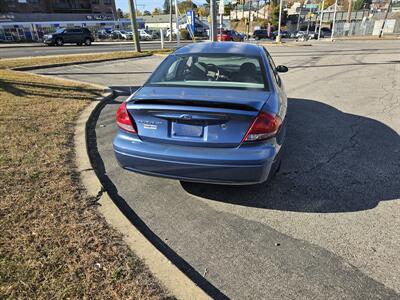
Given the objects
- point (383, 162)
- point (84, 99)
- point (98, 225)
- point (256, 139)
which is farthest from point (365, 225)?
point (84, 99)

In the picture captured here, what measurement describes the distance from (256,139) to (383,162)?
2438 millimetres

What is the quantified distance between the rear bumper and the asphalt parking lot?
0.44 meters

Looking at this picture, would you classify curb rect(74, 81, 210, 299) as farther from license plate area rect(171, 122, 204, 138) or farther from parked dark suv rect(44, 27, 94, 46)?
parked dark suv rect(44, 27, 94, 46)

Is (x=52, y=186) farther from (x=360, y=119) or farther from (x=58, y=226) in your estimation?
(x=360, y=119)

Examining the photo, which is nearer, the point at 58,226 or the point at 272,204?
the point at 58,226

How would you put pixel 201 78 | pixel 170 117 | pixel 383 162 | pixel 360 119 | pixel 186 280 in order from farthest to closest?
pixel 360 119, pixel 383 162, pixel 201 78, pixel 170 117, pixel 186 280

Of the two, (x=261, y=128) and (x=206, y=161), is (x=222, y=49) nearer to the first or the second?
(x=261, y=128)

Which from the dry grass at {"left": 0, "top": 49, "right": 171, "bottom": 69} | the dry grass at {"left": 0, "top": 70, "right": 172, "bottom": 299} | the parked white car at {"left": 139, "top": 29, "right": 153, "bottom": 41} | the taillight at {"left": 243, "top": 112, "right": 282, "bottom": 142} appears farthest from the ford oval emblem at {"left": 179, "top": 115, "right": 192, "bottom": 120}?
the parked white car at {"left": 139, "top": 29, "right": 153, "bottom": 41}

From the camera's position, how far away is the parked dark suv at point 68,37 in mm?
32219

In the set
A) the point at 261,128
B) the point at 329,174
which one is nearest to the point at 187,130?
the point at 261,128

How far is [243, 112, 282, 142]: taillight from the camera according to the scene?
2846mm

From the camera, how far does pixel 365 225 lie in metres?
2.98

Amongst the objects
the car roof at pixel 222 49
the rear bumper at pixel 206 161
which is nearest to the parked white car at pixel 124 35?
the car roof at pixel 222 49

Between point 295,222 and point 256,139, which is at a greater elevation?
point 256,139
